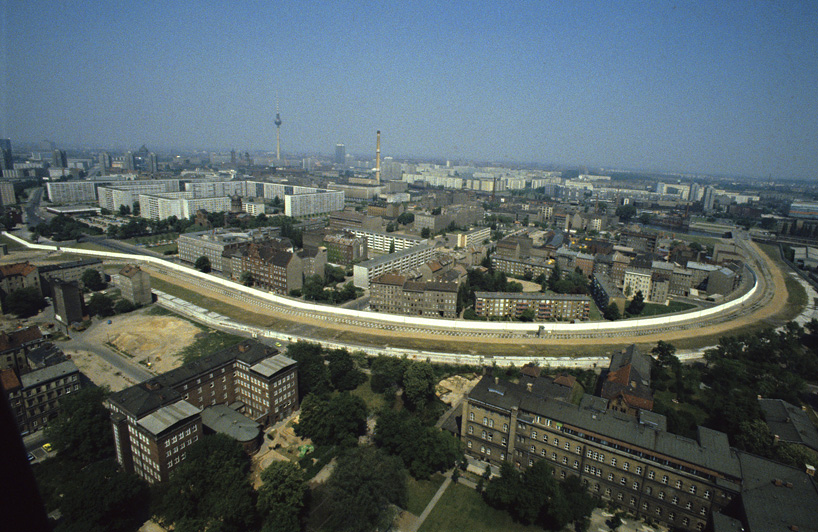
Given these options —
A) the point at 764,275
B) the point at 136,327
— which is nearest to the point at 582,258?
the point at 764,275

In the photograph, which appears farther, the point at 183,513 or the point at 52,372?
the point at 52,372

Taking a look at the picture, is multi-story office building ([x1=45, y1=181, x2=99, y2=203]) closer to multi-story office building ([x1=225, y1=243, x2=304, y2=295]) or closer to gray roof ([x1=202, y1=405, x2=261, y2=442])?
multi-story office building ([x1=225, y1=243, x2=304, y2=295])

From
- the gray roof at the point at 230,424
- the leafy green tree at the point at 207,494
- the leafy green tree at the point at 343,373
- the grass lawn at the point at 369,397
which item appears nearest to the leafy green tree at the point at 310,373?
the leafy green tree at the point at 343,373

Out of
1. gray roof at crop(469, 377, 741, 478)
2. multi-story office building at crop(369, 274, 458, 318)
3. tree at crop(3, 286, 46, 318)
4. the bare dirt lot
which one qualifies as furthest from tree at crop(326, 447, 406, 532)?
tree at crop(3, 286, 46, 318)

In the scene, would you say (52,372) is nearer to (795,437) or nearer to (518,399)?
(518,399)

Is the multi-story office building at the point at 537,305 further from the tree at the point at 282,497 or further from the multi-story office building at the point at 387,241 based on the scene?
the tree at the point at 282,497

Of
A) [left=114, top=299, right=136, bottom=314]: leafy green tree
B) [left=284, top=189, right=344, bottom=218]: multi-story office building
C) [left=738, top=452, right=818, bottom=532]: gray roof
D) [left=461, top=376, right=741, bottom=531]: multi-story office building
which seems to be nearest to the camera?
[left=738, top=452, right=818, bottom=532]: gray roof

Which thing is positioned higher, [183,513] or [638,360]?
[638,360]
